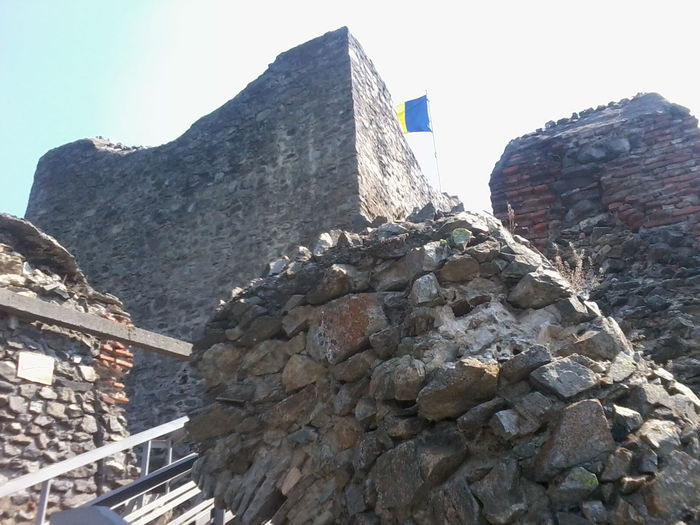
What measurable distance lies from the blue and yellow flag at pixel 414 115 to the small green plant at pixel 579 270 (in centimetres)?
695

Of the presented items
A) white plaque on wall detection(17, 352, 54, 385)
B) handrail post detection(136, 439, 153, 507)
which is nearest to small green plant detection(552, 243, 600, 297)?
handrail post detection(136, 439, 153, 507)

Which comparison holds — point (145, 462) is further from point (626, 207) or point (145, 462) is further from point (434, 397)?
point (626, 207)

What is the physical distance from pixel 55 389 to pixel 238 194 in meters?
4.44

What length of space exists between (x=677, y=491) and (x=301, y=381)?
4.63 ft

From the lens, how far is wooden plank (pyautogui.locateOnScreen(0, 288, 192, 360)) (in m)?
4.09

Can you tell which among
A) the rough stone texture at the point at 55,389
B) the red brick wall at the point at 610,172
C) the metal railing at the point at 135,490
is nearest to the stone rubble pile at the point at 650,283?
the red brick wall at the point at 610,172

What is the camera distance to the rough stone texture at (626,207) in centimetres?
345

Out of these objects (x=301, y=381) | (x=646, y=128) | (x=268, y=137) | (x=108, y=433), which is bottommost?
(x=108, y=433)

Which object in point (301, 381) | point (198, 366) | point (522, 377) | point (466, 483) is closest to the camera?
point (466, 483)

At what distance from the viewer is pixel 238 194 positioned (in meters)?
8.27

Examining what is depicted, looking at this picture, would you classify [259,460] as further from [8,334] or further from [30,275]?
[30,275]

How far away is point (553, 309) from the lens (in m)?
2.06

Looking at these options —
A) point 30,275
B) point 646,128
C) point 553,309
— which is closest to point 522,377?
point 553,309

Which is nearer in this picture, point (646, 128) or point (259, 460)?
point (259, 460)
